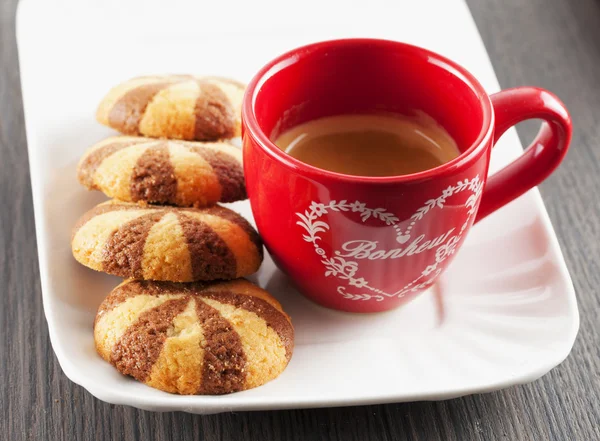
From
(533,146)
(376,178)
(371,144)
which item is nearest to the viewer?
(376,178)

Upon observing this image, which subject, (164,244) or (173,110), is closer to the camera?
(164,244)

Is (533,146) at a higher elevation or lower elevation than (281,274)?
higher

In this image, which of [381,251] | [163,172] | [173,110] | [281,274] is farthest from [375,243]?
[173,110]

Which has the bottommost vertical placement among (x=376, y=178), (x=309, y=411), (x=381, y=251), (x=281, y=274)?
(x=309, y=411)

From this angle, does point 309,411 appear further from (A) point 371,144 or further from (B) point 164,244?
(A) point 371,144

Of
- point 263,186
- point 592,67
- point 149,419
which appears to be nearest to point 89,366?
point 149,419

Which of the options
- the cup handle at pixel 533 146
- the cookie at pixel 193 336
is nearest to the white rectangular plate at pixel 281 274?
the cookie at pixel 193 336
